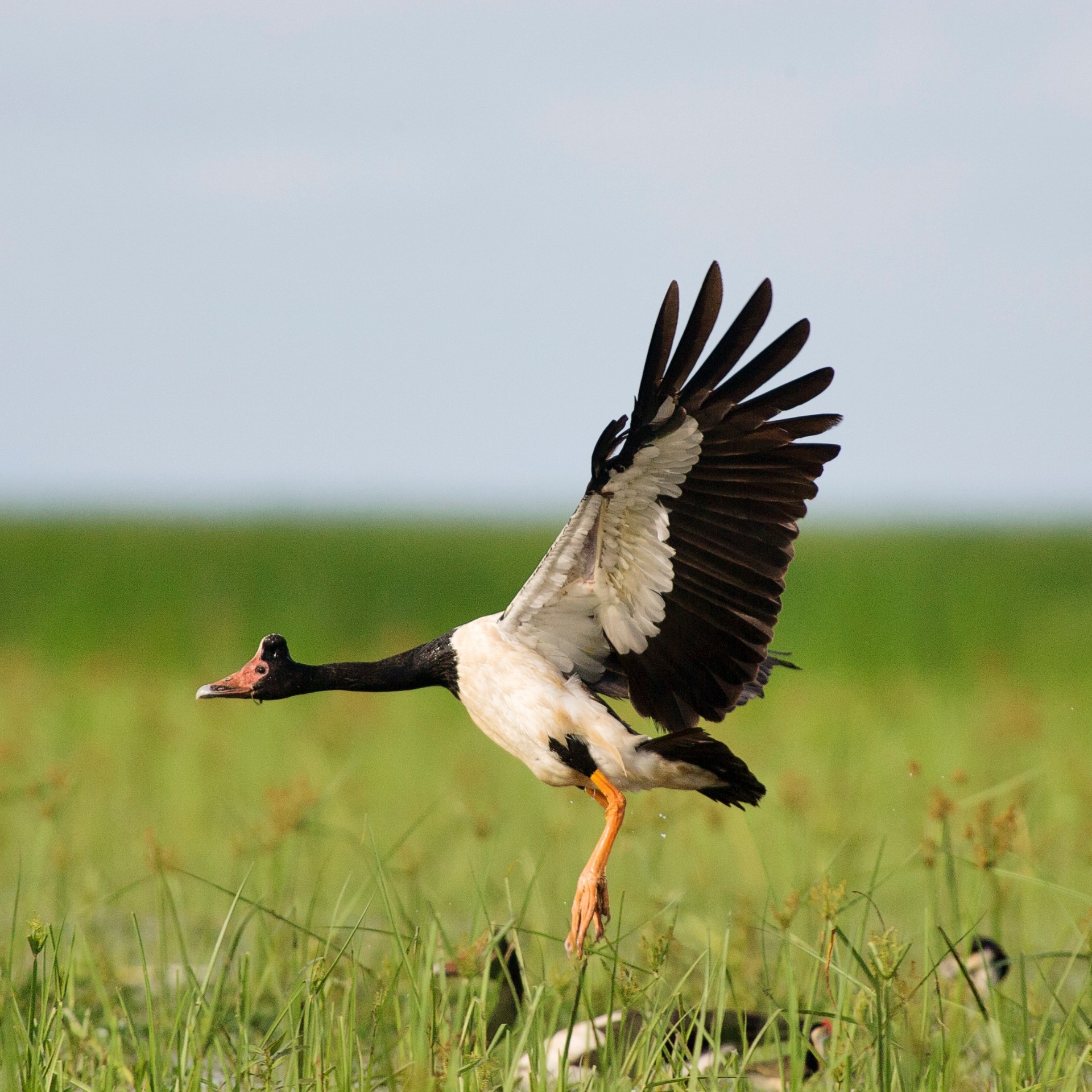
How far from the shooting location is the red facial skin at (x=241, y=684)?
4.27 m

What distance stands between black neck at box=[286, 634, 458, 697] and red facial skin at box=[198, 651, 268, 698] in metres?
0.10

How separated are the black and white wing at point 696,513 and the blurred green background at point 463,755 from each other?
563 mm

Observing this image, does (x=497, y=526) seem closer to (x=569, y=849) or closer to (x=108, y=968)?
(x=569, y=849)

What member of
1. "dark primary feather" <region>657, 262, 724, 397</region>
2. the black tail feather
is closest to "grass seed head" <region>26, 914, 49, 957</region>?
the black tail feather

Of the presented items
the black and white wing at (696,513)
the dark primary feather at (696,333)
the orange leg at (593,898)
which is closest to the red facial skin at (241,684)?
the black and white wing at (696,513)

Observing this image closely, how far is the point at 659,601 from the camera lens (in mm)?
4148

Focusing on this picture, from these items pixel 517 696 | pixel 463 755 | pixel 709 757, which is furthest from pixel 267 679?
pixel 463 755

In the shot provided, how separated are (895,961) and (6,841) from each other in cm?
652

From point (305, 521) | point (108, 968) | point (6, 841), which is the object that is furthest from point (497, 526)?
point (108, 968)

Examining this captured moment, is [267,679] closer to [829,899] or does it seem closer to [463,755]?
[829,899]

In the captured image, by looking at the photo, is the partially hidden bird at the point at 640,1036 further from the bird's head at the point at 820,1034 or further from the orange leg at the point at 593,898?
the orange leg at the point at 593,898

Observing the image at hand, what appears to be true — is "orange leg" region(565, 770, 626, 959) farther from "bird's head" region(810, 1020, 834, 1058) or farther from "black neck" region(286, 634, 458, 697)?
"bird's head" region(810, 1020, 834, 1058)

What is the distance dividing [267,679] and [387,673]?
35cm

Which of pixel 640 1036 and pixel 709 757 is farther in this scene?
pixel 709 757
